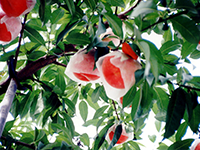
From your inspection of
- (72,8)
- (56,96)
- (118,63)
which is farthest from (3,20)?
(56,96)

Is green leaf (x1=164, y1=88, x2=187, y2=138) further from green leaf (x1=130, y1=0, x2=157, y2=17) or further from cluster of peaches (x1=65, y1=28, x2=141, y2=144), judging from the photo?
green leaf (x1=130, y1=0, x2=157, y2=17)

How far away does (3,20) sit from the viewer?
494mm

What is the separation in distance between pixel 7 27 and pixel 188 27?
1.53ft

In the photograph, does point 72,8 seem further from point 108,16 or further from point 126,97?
point 126,97

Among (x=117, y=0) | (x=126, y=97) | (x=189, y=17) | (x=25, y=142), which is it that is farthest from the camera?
(x=25, y=142)

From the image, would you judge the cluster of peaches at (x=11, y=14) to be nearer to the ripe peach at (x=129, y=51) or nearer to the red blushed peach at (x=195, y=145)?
the ripe peach at (x=129, y=51)

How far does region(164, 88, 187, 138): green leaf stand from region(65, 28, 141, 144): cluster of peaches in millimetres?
116

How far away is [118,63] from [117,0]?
30 cm

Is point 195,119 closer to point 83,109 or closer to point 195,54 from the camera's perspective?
point 195,54

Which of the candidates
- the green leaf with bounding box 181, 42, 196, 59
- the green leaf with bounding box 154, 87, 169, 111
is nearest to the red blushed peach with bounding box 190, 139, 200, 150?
the green leaf with bounding box 154, 87, 169, 111

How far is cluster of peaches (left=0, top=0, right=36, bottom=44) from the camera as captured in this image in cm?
48

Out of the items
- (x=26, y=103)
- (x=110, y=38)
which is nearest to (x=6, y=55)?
(x=26, y=103)

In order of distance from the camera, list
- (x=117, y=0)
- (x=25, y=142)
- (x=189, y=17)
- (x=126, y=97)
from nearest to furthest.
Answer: (x=189, y=17), (x=126, y=97), (x=117, y=0), (x=25, y=142)

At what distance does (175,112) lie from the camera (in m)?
0.46
